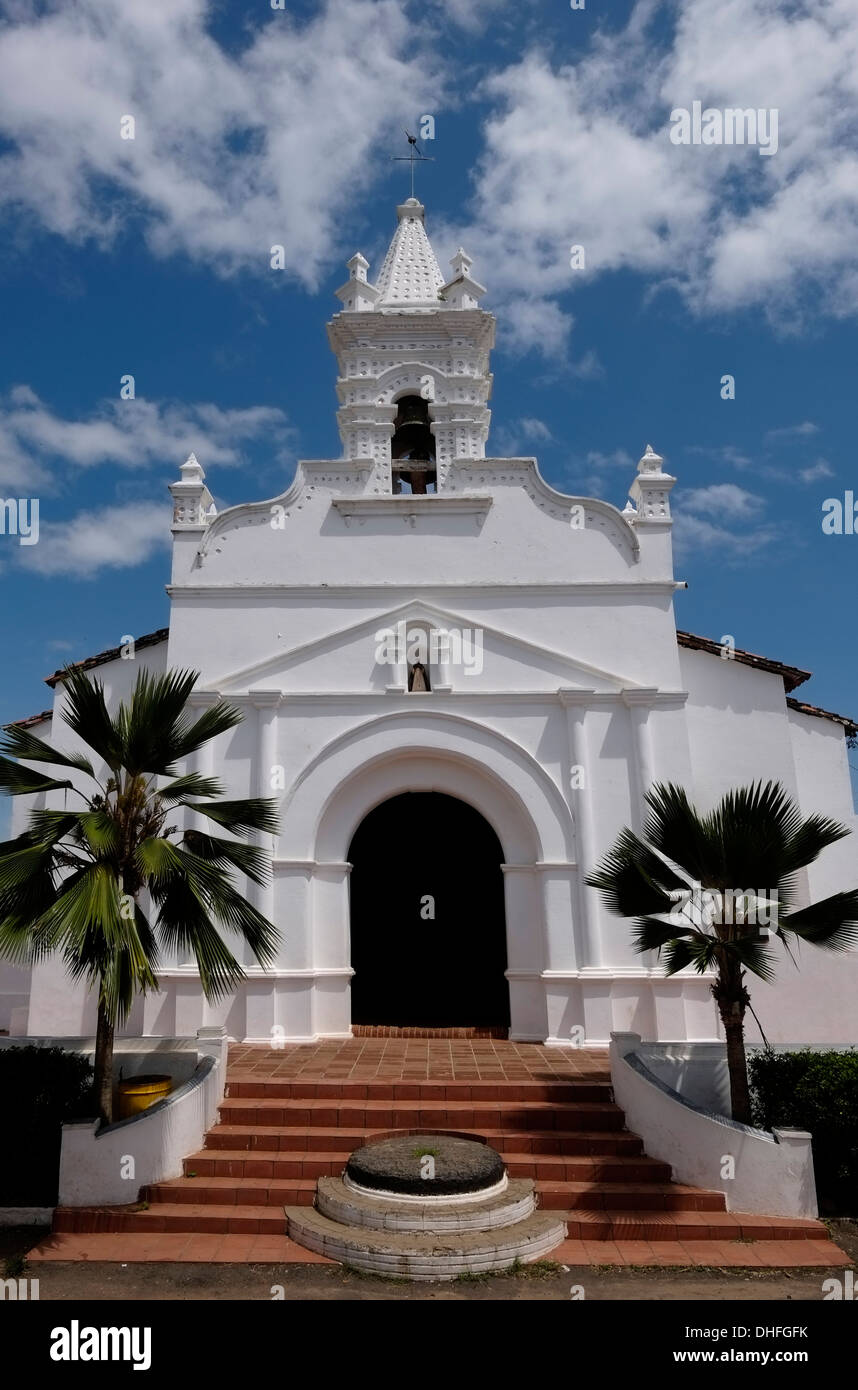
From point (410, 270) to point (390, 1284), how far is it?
16.3m

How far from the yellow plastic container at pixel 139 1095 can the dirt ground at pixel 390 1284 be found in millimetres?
1816

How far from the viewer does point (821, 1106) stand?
9.08 metres

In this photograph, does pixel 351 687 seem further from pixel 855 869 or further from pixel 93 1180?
pixel 855 869

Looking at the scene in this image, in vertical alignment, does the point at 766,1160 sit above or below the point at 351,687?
below

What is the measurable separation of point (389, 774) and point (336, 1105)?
5.29 metres

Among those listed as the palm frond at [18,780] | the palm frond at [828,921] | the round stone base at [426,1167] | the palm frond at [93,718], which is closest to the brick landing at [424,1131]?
the round stone base at [426,1167]

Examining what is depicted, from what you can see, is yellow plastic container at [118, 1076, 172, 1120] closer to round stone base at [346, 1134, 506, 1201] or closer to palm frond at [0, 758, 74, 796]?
round stone base at [346, 1134, 506, 1201]

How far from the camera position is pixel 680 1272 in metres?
7.42

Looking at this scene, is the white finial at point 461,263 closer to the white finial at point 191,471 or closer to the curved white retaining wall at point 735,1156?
the white finial at point 191,471

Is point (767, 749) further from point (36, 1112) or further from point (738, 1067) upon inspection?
point (36, 1112)

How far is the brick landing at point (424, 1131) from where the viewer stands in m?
7.81

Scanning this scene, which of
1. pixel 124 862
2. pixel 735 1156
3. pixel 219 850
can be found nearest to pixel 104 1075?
pixel 124 862
